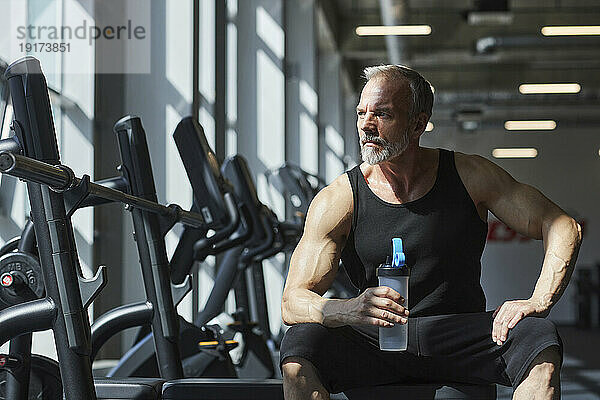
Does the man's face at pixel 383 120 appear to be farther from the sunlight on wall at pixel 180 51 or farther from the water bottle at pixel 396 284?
the sunlight on wall at pixel 180 51

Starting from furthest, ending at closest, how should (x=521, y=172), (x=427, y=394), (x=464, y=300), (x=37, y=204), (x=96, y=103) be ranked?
(x=521, y=172)
(x=96, y=103)
(x=464, y=300)
(x=427, y=394)
(x=37, y=204)

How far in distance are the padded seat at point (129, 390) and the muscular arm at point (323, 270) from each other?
0.40m

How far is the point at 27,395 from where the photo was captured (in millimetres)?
2152

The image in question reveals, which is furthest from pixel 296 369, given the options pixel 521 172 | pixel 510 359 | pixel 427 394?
pixel 521 172

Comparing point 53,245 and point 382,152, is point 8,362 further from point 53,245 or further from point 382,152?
point 382,152

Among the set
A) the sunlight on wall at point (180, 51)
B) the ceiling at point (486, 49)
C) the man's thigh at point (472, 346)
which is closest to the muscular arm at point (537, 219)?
the man's thigh at point (472, 346)

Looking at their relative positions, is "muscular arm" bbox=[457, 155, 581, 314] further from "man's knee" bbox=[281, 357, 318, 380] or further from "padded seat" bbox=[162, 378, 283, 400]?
"padded seat" bbox=[162, 378, 283, 400]

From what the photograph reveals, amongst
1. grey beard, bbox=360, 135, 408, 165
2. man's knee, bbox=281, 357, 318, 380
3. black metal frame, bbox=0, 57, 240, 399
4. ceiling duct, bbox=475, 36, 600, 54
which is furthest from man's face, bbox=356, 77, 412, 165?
ceiling duct, bbox=475, 36, 600, 54

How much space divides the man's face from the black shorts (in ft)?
1.39

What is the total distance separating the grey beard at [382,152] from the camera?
2213 mm

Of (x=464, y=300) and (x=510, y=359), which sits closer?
(x=510, y=359)

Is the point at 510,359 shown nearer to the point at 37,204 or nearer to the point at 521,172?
the point at 37,204

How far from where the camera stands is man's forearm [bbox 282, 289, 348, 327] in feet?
6.64

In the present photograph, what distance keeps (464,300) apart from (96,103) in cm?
238
